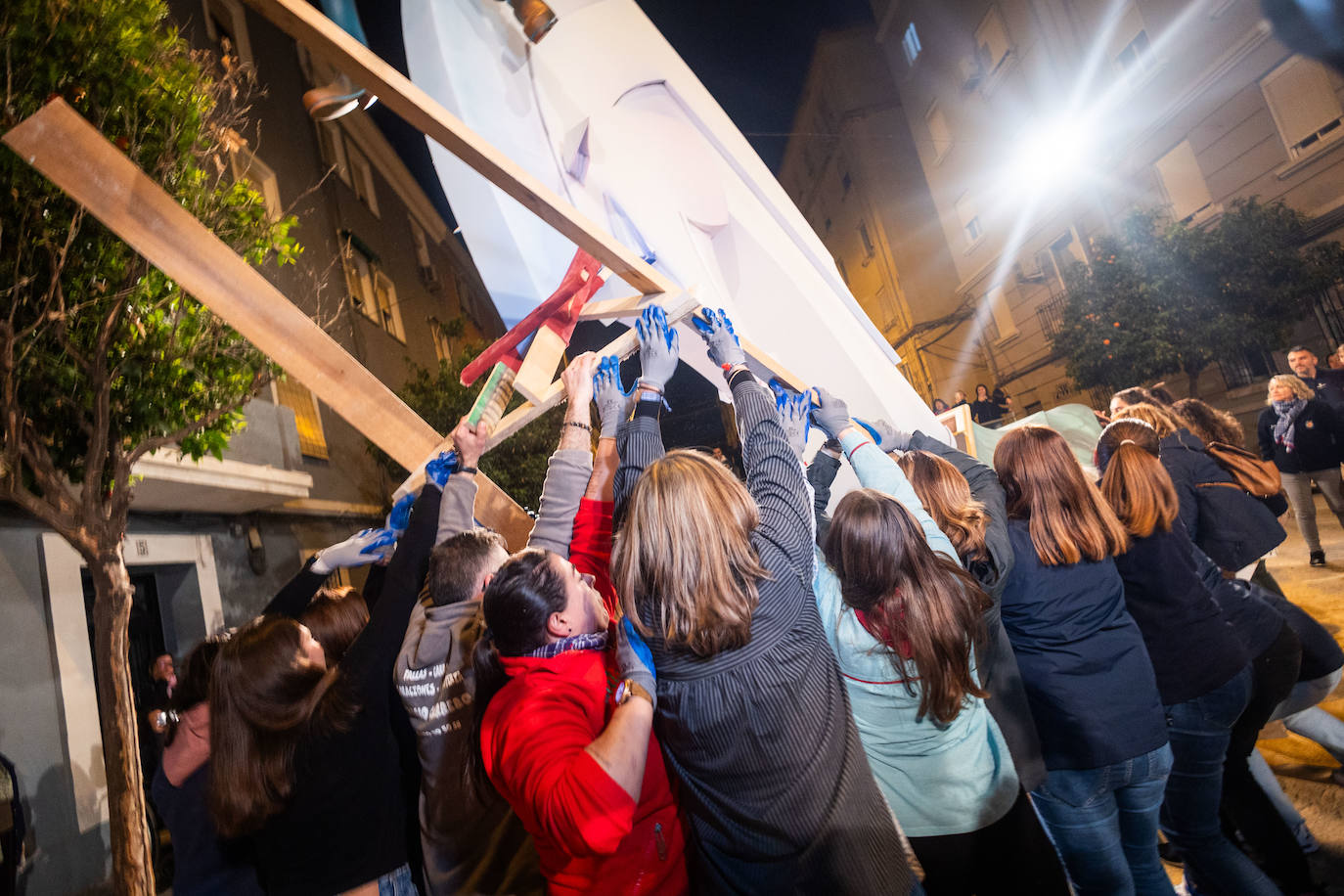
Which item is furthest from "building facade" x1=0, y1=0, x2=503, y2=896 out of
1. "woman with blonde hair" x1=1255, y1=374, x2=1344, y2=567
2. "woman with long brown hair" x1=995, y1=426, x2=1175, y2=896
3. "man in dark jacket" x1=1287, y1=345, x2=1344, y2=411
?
"man in dark jacket" x1=1287, y1=345, x2=1344, y2=411

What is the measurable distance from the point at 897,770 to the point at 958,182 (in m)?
24.9

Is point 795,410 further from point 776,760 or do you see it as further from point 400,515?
point 400,515

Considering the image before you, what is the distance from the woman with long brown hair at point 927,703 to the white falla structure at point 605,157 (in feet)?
4.10

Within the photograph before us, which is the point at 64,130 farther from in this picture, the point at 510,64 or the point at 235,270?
the point at 510,64

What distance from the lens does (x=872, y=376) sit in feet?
9.43

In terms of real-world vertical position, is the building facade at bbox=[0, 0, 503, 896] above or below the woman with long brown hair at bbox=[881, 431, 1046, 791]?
above

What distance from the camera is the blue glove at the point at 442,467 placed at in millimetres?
1988

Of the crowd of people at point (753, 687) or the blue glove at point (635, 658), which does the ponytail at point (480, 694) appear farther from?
the blue glove at point (635, 658)

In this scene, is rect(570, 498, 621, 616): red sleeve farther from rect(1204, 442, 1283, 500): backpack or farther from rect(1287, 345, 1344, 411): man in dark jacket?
rect(1287, 345, 1344, 411): man in dark jacket

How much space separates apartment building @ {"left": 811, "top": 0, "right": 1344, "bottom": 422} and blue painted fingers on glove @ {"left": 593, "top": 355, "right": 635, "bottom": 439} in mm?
14845

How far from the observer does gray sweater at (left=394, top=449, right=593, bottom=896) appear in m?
1.68

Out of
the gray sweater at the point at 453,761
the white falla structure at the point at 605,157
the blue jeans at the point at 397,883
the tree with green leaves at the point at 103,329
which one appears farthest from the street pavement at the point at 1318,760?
the tree with green leaves at the point at 103,329

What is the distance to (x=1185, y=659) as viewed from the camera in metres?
2.13

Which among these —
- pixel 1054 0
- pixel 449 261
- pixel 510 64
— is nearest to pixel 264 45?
pixel 449 261
